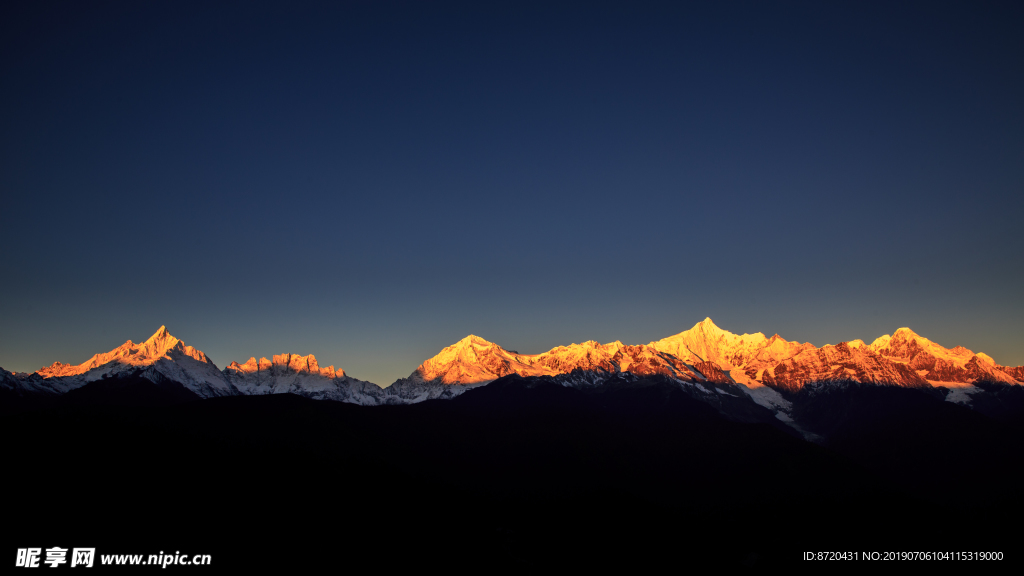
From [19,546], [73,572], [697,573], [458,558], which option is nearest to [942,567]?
[697,573]

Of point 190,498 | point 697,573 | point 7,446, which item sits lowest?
point 697,573

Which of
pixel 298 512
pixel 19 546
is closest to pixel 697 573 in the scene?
pixel 298 512

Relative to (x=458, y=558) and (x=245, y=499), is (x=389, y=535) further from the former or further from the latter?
(x=245, y=499)

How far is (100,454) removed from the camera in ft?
652

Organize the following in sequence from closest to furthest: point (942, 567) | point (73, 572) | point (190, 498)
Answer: point (73, 572)
point (190, 498)
point (942, 567)

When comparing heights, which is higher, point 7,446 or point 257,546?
point 7,446

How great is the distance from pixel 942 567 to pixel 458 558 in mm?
151487

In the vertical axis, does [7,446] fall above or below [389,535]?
above

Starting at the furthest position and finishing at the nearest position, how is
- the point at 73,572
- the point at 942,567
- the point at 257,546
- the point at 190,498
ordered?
the point at 942,567
the point at 190,498
the point at 257,546
the point at 73,572

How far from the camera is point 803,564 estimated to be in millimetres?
199625

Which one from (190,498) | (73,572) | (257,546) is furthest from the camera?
(190,498)

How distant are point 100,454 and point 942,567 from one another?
879 feet

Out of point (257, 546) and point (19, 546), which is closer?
point (19, 546)

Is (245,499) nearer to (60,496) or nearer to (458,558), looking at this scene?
(60,496)
